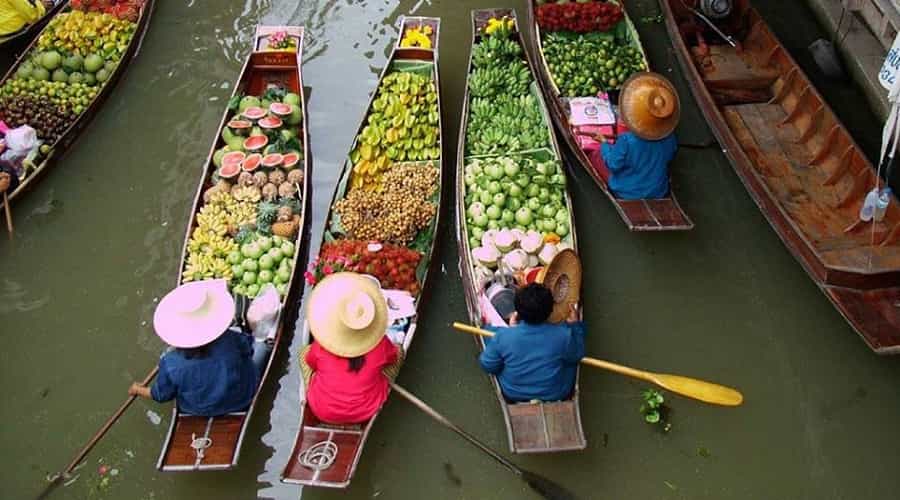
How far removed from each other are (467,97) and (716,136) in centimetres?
242

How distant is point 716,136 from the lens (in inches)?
278

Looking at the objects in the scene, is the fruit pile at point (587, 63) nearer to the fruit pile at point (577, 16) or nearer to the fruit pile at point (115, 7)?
the fruit pile at point (577, 16)

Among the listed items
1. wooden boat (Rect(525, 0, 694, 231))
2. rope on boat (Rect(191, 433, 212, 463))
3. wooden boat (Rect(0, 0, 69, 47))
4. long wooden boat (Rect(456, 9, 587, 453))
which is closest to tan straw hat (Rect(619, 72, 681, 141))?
wooden boat (Rect(525, 0, 694, 231))

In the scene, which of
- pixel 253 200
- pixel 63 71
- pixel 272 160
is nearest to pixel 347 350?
pixel 253 200

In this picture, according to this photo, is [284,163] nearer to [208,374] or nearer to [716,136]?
[208,374]

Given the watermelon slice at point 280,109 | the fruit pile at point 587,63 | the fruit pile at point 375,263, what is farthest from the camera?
the fruit pile at point 587,63

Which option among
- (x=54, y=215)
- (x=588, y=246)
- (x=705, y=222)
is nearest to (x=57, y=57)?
(x=54, y=215)

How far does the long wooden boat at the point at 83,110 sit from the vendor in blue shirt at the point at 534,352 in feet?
15.3

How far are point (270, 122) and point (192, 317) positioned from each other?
2.72 m

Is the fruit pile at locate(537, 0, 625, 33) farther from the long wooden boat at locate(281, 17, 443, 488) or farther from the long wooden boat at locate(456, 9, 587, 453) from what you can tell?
the long wooden boat at locate(281, 17, 443, 488)

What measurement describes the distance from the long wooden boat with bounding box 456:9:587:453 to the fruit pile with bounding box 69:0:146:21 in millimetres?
3894

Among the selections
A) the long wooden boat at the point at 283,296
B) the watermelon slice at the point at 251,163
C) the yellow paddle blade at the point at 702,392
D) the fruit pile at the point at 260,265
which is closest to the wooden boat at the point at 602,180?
the yellow paddle blade at the point at 702,392

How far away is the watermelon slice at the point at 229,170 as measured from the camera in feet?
21.0

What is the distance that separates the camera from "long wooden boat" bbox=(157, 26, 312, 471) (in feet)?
15.5
